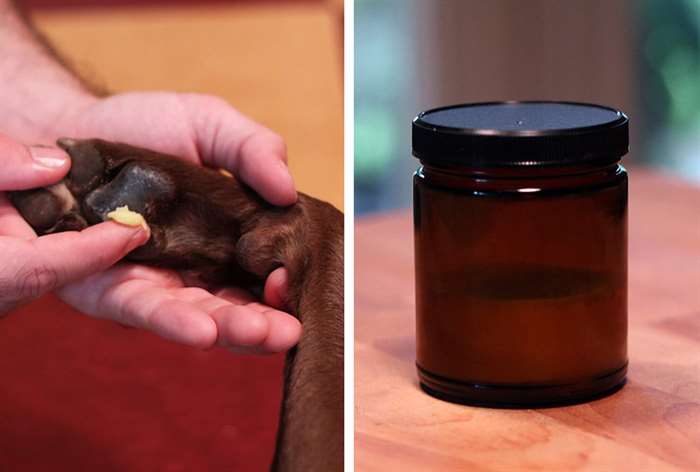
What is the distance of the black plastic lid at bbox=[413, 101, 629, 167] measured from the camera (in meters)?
0.54

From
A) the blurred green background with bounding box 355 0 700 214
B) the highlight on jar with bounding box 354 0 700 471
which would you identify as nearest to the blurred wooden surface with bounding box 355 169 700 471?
the highlight on jar with bounding box 354 0 700 471

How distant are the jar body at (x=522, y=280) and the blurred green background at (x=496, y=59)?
98 cm

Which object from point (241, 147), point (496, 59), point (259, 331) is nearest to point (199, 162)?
point (241, 147)

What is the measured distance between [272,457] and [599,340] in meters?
0.17

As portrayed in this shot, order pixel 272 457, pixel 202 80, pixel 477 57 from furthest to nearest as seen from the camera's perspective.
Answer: pixel 477 57, pixel 202 80, pixel 272 457

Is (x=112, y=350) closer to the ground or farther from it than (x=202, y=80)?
closer to the ground

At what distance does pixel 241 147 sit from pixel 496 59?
3.48 ft

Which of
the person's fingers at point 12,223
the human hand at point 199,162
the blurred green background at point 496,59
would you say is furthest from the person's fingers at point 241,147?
the blurred green background at point 496,59

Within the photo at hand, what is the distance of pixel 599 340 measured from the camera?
0.56m

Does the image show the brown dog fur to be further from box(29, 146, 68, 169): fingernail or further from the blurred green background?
the blurred green background

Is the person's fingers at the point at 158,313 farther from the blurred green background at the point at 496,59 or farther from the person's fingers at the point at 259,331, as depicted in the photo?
the blurred green background at the point at 496,59

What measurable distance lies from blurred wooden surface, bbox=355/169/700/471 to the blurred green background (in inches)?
31.6

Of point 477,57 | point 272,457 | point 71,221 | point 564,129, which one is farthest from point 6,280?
point 477,57

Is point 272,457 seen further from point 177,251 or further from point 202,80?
point 202,80
